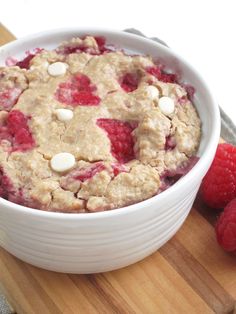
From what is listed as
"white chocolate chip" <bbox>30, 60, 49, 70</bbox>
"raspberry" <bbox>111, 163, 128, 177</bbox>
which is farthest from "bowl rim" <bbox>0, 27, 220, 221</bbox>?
"white chocolate chip" <bbox>30, 60, 49, 70</bbox>

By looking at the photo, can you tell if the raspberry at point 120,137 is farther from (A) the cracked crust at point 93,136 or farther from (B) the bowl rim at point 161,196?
(B) the bowl rim at point 161,196

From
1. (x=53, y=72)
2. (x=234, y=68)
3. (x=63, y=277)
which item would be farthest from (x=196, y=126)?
(x=234, y=68)

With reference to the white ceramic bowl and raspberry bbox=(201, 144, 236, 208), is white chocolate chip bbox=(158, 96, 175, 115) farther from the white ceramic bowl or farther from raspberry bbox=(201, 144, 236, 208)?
raspberry bbox=(201, 144, 236, 208)

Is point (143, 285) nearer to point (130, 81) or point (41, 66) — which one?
point (130, 81)

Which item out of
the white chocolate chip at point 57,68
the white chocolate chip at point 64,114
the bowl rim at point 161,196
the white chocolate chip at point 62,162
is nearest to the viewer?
the bowl rim at point 161,196

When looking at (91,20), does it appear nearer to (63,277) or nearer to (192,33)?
(192,33)

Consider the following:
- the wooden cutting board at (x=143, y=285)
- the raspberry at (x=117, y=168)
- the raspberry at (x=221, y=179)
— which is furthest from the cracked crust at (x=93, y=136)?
the wooden cutting board at (x=143, y=285)

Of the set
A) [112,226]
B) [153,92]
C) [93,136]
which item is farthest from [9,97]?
[112,226]
